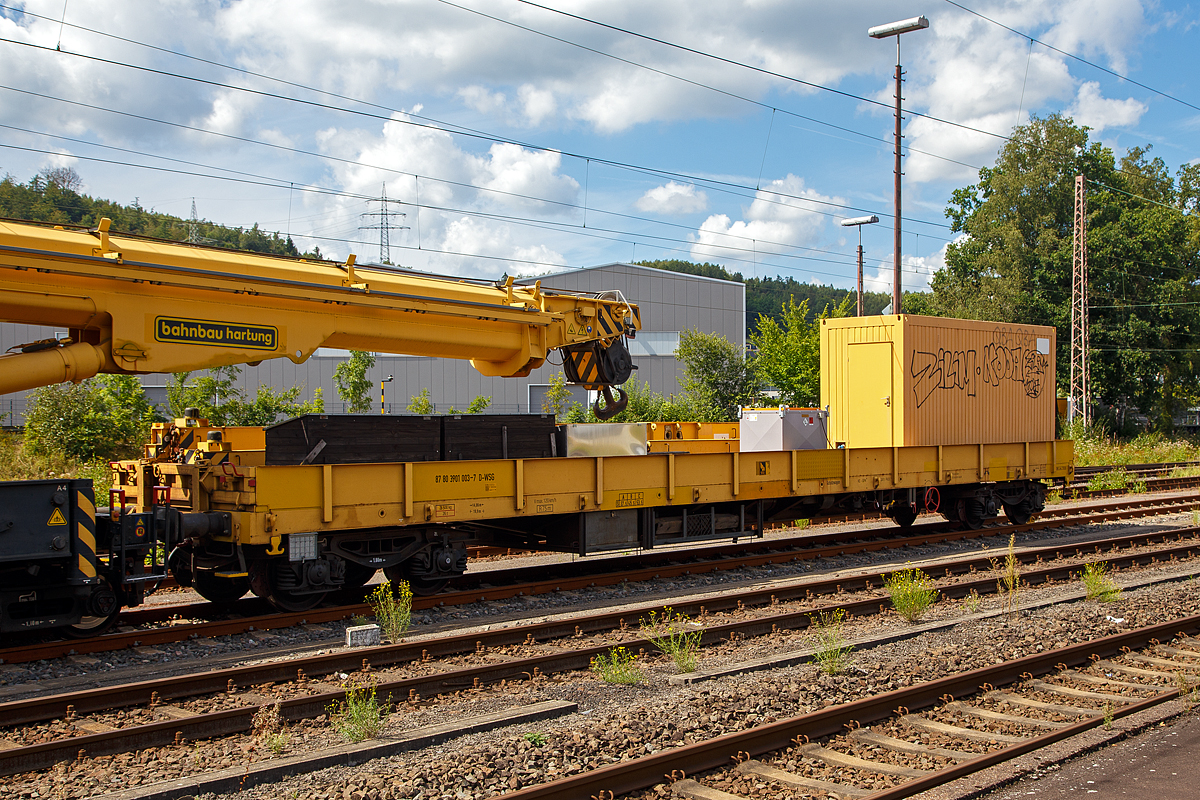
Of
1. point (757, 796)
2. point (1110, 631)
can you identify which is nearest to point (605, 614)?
point (757, 796)

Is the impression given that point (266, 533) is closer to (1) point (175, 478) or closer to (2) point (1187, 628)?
(1) point (175, 478)

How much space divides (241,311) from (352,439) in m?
1.93

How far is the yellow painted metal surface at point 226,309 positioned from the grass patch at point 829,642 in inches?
179

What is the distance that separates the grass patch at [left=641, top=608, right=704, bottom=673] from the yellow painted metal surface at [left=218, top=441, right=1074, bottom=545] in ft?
7.85

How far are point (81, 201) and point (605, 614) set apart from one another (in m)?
63.7

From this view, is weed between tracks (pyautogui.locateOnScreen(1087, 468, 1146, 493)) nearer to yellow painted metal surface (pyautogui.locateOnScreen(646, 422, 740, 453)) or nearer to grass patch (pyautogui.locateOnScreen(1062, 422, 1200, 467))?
grass patch (pyautogui.locateOnScreen(1062, 422, 1200, 467))

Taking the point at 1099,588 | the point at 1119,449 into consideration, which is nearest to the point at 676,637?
the point at 1099,588

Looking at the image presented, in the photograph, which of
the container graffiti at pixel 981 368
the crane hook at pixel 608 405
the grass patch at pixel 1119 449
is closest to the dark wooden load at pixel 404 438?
the crane hook at pixel 608 405

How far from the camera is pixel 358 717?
5801 millimetres

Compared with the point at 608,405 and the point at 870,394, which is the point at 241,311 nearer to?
the point at 608,405

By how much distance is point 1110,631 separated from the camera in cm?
875

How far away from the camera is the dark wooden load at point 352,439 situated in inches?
372

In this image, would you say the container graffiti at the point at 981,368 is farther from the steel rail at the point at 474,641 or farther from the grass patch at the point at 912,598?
the grass patch at the point at 912,598

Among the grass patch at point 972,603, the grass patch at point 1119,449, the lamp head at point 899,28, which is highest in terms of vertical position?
the lamp head at point 899,28
